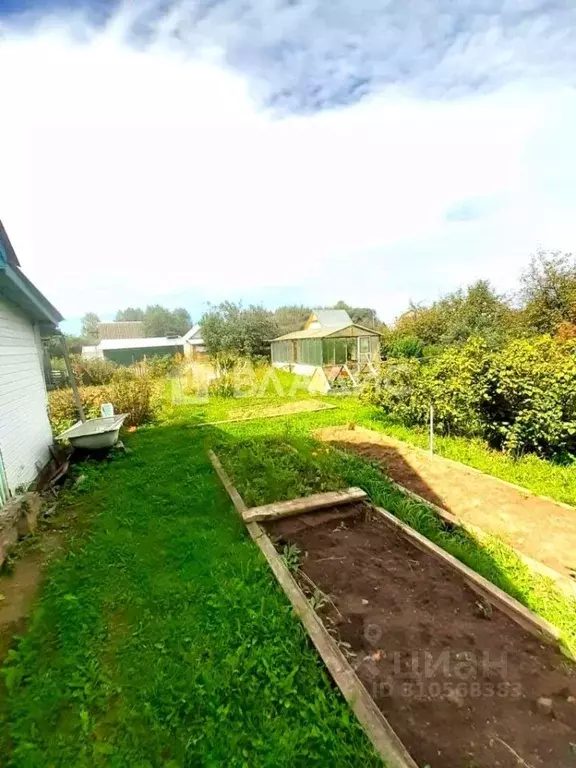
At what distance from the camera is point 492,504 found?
4332 mm

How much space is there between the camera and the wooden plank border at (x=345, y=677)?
1.69m

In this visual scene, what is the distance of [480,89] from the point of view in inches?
221

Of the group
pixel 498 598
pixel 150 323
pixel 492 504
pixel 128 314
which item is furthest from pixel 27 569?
pixel 128 314

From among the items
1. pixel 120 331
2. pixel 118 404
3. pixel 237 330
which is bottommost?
pixel 118 404

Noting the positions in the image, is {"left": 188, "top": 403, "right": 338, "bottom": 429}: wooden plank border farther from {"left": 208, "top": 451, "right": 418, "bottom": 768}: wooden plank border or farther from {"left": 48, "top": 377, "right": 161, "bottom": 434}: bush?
{"left": 208, "top": 451, "right": 418, "bottom": 768}: wooden plank border

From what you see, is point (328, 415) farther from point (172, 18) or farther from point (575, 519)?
point (172, 18)

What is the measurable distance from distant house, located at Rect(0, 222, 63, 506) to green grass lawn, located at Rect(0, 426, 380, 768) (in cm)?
183

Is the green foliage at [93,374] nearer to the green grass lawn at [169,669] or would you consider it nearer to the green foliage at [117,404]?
the green foliage at [117,404]

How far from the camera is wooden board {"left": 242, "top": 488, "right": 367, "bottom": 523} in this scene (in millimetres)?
3902

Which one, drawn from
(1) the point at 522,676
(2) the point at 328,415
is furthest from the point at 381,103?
(1) the point at 522,676

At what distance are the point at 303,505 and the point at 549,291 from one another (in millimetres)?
15781

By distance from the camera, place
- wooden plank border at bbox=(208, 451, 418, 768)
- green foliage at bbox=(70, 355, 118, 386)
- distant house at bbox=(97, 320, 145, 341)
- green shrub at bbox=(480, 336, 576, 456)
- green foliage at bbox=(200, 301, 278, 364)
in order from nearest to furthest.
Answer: wooden plank border at bbox=(208, 451, 418, 768)
green shrub at bbox=(480, 336, 576, 456)
green foliage at bbox=(70, 355, 118, 386)
green foliage at bbox=(200, 301, 278, 364)
distant house at bbox=(97, 320, 145, 341)

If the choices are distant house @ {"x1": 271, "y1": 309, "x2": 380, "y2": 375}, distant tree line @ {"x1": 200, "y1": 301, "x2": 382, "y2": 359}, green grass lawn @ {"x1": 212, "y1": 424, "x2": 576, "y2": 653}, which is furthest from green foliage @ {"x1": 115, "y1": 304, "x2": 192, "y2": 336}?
green grass lawn @ {"x1": 212, "y1": 424, "x2": 576, "y2": 653}

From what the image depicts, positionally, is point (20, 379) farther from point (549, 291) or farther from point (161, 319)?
point (161, 319)
